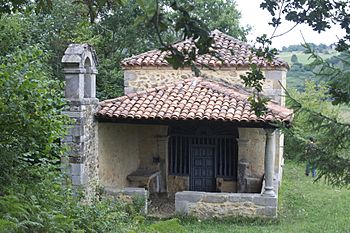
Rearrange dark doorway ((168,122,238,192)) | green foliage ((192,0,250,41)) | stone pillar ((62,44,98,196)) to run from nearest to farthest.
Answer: stone pillar ((62,44,98,196))
dark doorway ((168,122,238,192))
green foliage ((192,0,250,41))

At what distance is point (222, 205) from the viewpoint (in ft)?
30.4

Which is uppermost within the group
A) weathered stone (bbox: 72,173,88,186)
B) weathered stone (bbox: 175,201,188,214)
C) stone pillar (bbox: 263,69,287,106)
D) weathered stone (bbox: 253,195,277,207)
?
stone pillar (bbox: 263,69,287,106)

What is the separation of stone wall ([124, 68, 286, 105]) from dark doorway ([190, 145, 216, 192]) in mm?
1789

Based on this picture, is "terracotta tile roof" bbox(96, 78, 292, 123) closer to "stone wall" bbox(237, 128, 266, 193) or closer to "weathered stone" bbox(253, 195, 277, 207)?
"stone wall" bbox(237, 128, 266, 193)

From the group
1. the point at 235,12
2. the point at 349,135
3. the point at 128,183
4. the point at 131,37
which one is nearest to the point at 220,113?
the point at 128,183

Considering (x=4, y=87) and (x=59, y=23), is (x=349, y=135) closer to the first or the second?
(x=4, y=87)

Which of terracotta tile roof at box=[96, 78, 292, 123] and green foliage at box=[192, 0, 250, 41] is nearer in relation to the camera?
terracotta tile roof at box=[96, 78, 292, 123]

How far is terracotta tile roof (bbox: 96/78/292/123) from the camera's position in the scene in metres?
9.23

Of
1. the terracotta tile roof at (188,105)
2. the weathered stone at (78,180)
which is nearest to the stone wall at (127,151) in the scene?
the terracotta tile roof at (188,105)

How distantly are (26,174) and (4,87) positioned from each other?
1127 mm

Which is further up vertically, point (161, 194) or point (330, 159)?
point (330, 159)

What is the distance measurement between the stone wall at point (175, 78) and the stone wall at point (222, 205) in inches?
129

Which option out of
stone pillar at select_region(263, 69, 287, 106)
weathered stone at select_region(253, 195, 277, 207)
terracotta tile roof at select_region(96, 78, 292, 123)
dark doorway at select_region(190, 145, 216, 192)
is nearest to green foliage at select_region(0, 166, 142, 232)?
terracotta tile roof at select_region(96, 78, 292, 123)

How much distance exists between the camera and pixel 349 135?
13.6 feet
